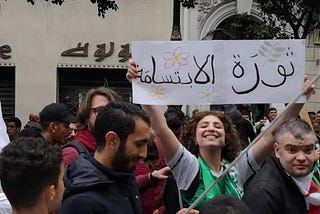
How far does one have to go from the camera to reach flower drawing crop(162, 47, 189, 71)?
12.2 feet

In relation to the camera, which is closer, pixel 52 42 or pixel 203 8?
pixel 52 42

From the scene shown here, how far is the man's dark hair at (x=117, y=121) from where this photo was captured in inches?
113

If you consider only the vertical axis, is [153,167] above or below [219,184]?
below

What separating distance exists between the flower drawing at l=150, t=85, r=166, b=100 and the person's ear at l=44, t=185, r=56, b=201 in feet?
4.47

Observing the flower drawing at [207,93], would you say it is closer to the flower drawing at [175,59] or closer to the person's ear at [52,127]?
the flower drawing at [175,59]

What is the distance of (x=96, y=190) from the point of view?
9.12ft

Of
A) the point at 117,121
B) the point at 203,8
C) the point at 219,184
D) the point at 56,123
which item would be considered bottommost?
the point at 219,184

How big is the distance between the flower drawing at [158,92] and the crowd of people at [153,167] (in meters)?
0.07

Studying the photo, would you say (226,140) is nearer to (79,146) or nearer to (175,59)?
(175,59)

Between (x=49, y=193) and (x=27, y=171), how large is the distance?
0.40ft

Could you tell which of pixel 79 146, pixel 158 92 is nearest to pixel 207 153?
pixel 158 92

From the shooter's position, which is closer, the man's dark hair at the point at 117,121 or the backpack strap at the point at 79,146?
the man's dark hair at the point at 117,121

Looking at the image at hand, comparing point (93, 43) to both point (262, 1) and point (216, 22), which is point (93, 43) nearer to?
point (216, 22)

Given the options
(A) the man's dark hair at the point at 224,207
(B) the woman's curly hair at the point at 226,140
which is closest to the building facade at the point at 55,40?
(B) the woman's curly hair at the point at 226,140
